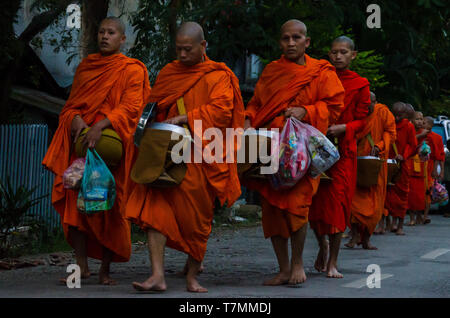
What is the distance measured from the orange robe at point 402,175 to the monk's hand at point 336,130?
638cm

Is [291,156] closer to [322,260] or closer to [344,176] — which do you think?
[344,176]

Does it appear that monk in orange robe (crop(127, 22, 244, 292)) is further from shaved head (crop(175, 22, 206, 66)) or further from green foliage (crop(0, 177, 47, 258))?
green foliage (crop(0, 177, 47, 258))

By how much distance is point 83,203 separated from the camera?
6.89 meters

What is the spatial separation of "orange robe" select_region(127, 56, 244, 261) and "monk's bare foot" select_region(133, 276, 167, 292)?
0.36m

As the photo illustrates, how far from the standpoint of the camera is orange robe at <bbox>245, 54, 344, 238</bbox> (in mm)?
7344

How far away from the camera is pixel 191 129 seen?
22.1 feet

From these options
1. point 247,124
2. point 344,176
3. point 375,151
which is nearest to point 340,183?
point 344,176

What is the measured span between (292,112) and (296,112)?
34 millimetres

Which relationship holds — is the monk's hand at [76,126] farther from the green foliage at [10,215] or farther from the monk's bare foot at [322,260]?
the monk's bare foot at [322,260]

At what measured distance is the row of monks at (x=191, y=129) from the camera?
22.0ft

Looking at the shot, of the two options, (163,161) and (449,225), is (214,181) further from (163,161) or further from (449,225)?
(449,225)

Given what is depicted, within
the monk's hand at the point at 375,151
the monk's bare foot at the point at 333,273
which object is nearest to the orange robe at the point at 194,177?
the monk's bare foot at the point at 333,273

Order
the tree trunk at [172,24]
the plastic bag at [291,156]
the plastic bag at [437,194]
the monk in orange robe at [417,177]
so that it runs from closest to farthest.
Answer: the plastic bag at [291,156]
the tree trunk at [172,24]
the monk in orange robe at [417,177]
the plastic bag at [437,194]

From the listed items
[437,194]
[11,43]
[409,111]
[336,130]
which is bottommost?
[437,194]
